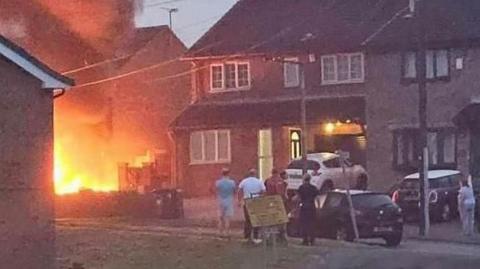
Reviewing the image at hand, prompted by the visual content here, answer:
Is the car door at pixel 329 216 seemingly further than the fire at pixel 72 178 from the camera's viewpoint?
No

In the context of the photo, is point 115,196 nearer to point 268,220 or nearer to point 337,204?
point 337,204

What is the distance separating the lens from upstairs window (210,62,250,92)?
57781mm

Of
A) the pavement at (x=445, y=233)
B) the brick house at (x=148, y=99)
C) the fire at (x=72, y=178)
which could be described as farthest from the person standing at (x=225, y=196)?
the brick house at (x=148, y=99)

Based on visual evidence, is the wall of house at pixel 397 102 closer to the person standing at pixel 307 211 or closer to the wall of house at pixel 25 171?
the person standing at pixel 307 211

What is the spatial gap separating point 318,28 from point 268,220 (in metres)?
30.1

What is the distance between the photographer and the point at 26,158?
83.9 feet

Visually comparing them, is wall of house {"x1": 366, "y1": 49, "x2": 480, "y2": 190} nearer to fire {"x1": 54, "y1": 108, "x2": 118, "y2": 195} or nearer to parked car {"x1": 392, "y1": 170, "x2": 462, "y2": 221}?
parked car {"x1": 392, "y1": 170, "x2": 462, "y2": 221}

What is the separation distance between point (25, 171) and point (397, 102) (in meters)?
26.2

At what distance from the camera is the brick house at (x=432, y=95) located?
47.8 metres

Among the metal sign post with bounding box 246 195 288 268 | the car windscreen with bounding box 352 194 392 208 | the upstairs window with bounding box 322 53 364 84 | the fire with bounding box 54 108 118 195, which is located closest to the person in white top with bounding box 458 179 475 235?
the car windscreen with bounding box 352 194 392 208

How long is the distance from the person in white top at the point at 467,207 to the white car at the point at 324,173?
922 centimetres

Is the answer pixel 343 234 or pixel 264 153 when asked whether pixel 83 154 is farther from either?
pixel 343 234

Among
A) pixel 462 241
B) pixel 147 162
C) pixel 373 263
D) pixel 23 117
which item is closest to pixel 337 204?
pixel 462 241

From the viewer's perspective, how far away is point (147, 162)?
64.2 m
